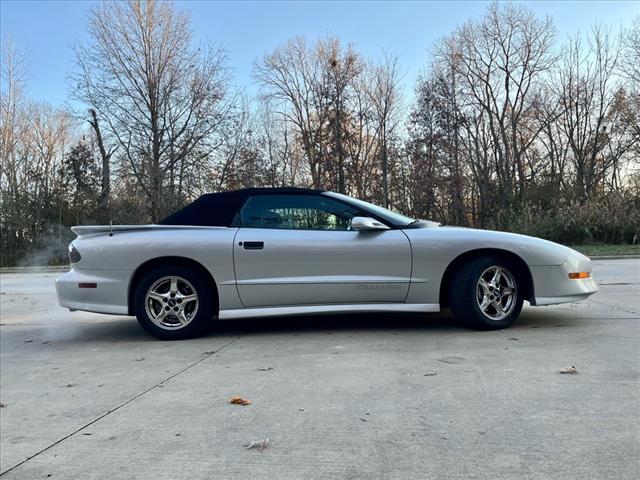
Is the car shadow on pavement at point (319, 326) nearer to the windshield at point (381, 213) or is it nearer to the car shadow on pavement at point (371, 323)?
the car shadow on pavement at point (371, 323)

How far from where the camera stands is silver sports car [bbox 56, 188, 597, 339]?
493 centimetres

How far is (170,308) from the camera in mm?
5109

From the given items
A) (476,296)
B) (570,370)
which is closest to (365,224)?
(476,296)

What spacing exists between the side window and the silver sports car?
0.01 m

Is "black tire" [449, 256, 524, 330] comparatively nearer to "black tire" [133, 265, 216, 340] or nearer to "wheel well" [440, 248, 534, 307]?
"wheel well" [440, 248, 534, 307]

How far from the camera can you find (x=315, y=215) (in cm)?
520

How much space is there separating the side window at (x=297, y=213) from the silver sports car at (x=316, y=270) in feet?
0.04

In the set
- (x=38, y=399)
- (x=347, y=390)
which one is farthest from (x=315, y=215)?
(x=38, y=399)

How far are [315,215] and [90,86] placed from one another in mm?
23941

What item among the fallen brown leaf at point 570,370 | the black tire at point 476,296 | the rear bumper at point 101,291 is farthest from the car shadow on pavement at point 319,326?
the fallen brown leaf at point 570,370

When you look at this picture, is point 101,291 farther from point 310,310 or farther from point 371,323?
point 371,323

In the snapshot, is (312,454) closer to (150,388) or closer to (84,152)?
(150,388)

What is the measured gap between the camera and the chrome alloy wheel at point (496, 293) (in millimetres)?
4934

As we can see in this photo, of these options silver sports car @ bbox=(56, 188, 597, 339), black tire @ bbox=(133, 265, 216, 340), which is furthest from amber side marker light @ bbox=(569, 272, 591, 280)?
black tire @ bbox=(133, 265, 216, 340)
